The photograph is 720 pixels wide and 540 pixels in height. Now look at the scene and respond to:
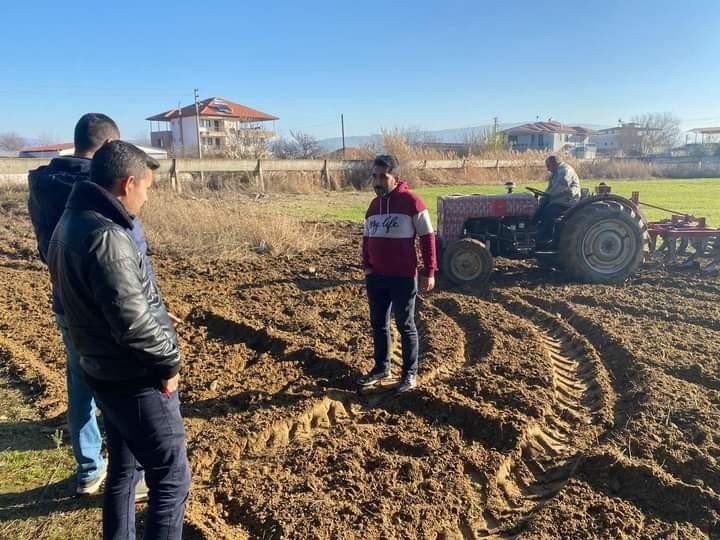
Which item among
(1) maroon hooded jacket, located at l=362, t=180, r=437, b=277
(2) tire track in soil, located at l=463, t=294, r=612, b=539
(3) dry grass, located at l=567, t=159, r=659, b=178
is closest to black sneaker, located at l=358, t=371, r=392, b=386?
(1) maroon hooded jacket, located at l=362, t=180, r=437, b=277

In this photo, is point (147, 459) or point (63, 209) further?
point (63, 209)

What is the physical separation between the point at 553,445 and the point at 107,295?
118 inches

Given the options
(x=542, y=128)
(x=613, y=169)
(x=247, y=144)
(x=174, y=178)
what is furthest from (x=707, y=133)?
(x=174, y=178)

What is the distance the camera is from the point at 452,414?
4.12 metres

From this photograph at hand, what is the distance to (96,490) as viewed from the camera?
10.6 feet

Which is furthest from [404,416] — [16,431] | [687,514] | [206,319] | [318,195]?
[318,195]

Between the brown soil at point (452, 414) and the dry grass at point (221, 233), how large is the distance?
9.51 feet

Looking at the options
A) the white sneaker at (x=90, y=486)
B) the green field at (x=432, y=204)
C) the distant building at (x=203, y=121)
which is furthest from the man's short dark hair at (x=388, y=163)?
the distant building at (x=203, y=121)

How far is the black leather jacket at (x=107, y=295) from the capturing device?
6.73 feet

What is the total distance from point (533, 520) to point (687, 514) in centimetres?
81

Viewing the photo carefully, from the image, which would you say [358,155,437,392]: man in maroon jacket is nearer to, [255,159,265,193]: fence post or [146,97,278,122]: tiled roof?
[255,159,265,193]: fence post

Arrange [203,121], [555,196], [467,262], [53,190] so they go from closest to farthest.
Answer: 1. [53,190]
2. [467,262]
3. [555,196]
4. [203,121]

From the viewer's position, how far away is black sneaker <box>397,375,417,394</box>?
14.6ft

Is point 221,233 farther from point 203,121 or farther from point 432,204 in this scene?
point 203,121
